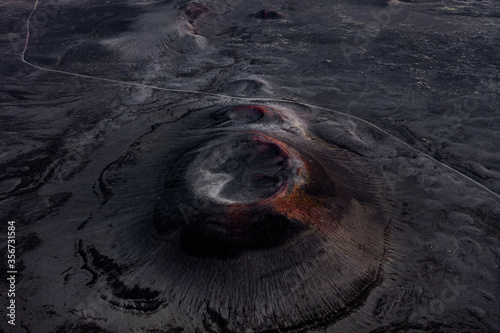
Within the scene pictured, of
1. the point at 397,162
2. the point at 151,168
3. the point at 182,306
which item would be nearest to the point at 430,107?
the point at 397,162

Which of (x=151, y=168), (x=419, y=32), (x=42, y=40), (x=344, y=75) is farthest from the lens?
(x=42, y=40)

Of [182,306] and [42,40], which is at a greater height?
[42,40]

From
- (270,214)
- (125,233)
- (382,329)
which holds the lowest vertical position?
(382,329)

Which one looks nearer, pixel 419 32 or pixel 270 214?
pixel 270 214

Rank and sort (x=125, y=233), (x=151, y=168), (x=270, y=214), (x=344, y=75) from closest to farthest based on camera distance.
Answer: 1. (x=270, y=214)
2. (x=125, y=233)
3. (x=151, y=168)
4. (x=344, y=75)

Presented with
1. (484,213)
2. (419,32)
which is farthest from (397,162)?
(419,32)

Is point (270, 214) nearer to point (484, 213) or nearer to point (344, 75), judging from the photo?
point (484, 213)
